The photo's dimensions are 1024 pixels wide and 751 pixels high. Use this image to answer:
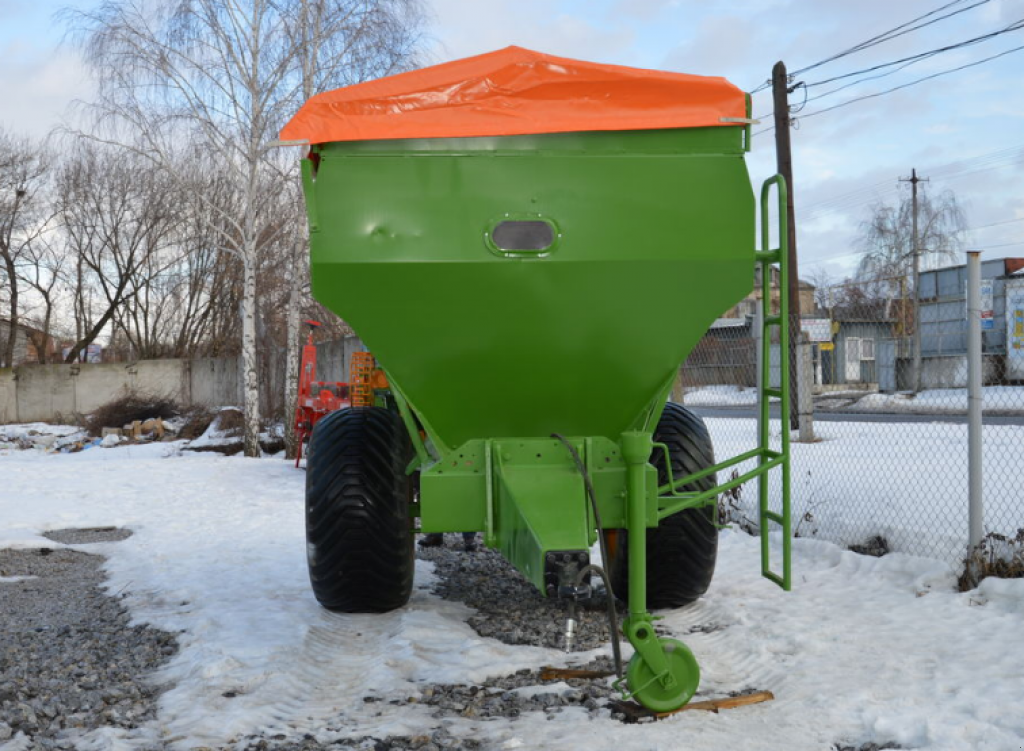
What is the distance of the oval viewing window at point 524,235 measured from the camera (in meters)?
3.87

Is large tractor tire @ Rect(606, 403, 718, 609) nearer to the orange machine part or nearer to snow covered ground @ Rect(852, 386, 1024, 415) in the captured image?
the orange machine part

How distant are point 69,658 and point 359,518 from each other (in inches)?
58.8

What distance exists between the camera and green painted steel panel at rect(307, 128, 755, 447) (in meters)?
3.87

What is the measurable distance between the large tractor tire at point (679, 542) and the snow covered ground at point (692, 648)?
6.4 inches

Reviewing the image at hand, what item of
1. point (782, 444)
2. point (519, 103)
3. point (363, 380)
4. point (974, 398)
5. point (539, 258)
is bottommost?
point (782, 444)

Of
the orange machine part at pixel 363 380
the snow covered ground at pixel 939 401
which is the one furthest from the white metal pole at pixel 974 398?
the snow covered ground at pixel 939 401

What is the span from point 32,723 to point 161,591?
2.39m

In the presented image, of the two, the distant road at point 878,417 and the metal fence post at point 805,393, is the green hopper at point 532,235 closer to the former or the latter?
the metal fence post at point 805,393

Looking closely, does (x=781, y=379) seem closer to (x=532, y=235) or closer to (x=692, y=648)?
(x=532, y=235)

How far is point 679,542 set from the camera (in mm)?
5039

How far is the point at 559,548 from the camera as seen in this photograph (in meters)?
3.59

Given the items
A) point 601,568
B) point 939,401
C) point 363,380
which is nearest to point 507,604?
point 601,568

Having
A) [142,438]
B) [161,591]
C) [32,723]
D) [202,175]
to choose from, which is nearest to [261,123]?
[202,175]

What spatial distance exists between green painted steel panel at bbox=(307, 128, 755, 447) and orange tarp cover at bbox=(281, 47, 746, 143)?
0.20 feet
